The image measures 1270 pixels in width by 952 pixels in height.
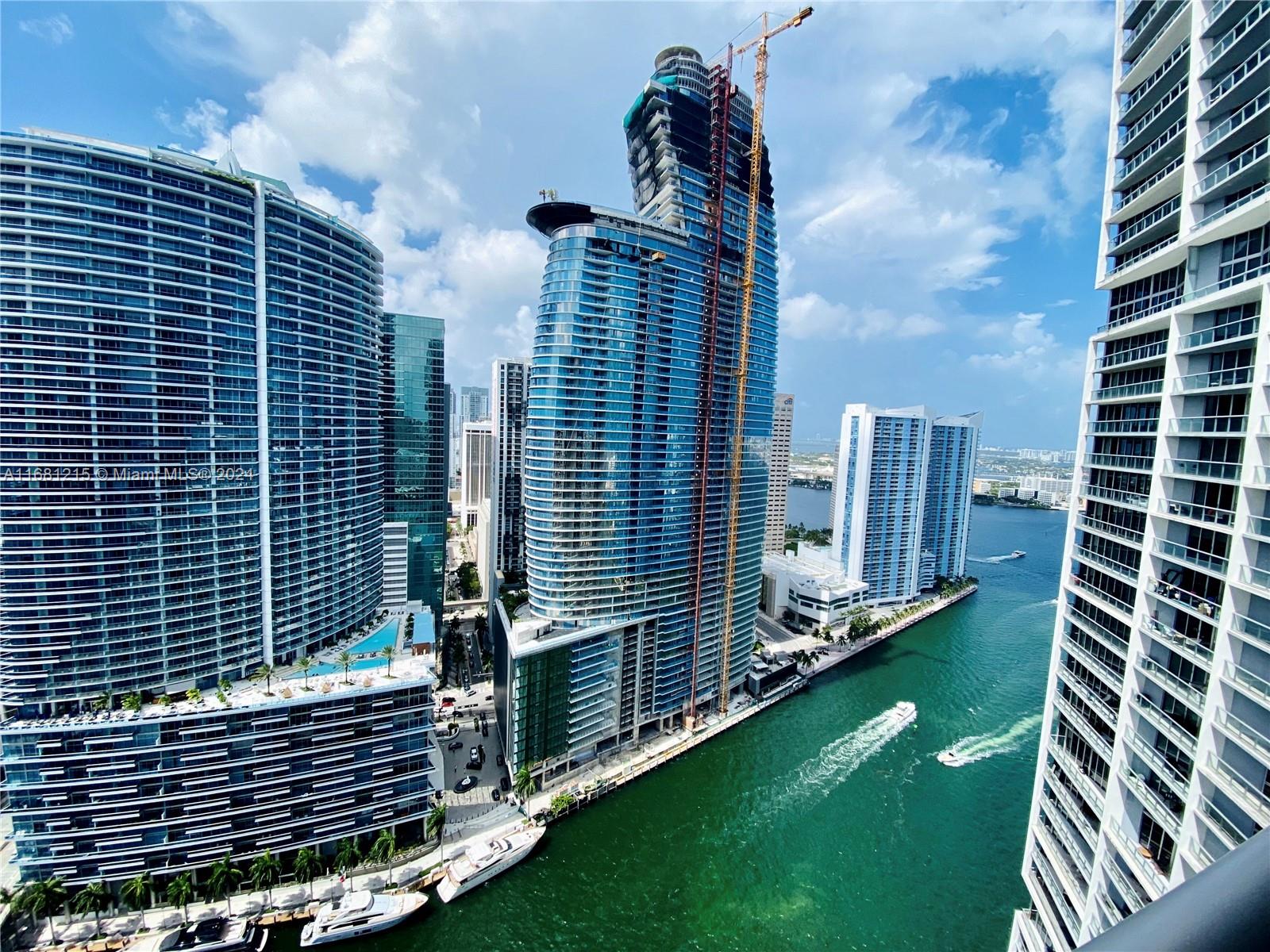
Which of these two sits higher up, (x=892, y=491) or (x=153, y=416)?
(x=153, y=416)

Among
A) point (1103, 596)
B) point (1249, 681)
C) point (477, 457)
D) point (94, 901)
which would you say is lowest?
point (94, 901)

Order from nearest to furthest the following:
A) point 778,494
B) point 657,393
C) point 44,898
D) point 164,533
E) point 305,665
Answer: point 44,898 < point 164,533 < point 305,665 < point 657,393 < point 778,494

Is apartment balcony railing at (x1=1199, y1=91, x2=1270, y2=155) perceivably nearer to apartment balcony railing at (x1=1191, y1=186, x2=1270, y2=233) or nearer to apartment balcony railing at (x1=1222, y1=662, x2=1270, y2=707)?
apartment balcony railing at (x1=1191, y1=186, x2=1270, y2=233)

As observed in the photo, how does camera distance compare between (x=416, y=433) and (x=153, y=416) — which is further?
(x=416, y=433)

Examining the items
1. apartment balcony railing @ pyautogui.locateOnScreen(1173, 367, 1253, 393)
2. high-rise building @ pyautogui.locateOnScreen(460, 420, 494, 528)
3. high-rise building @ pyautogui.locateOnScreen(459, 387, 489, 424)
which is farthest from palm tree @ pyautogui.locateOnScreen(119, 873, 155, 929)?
high-rise building @ pyautogui.locateOnScreen(459, 387, 489, 424)

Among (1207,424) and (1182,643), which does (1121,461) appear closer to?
(1207,424)

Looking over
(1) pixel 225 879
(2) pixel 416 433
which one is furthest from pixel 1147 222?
(2) pixel 416 433

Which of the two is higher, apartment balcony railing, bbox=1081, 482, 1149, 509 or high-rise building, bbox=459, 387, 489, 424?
high-rise building, bbox=459, 387, 489, 424
